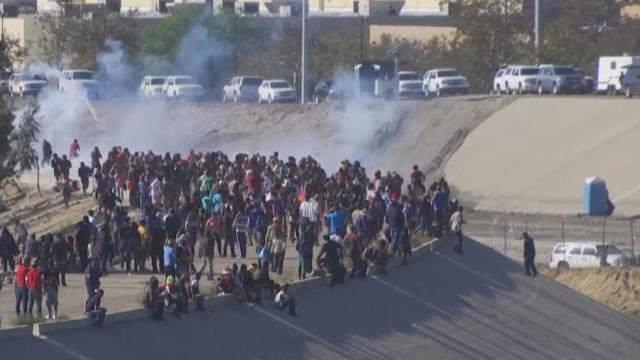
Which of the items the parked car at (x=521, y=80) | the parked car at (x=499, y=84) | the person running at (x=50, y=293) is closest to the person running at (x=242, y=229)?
the person running at (x=50, y=293)

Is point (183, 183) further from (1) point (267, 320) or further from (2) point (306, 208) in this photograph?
(1) point (267, 320)

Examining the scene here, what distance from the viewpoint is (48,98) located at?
79062 millimetres

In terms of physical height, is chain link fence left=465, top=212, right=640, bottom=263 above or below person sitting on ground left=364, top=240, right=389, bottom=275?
below

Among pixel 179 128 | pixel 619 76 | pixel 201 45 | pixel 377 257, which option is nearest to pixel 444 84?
pixel 619 76

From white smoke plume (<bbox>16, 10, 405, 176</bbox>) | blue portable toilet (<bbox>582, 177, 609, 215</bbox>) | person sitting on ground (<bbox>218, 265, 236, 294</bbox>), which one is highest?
person sitting on ground (<bbox>218, 265, 236, 294</bbox>)

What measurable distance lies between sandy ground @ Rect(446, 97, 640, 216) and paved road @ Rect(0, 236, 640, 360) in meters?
17.6

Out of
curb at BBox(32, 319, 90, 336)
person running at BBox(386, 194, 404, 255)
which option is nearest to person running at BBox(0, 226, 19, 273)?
curb at BBox(32, 319, 90, 336)

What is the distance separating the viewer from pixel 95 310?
97.7 ft

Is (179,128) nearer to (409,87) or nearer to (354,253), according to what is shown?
(409,87)

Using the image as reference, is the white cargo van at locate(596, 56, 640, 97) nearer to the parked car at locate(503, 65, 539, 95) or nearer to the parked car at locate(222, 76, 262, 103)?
the parked car at locate(503, 65, 539, 95)

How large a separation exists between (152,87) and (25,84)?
505cm

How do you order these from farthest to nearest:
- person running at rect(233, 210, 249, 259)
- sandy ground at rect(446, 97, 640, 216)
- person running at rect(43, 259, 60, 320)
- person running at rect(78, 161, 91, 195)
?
1. sandy ground at rect(446, 97, 640, 216)
2. person running at rect(78, 161, 91, 195)
3. person running at rect(233, 210, 249, 259)
4. person running at rect(43, 259, 60, 320)

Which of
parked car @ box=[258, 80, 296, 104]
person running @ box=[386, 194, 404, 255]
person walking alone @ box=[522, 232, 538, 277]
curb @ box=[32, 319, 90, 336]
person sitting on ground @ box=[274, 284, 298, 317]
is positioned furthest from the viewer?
parked car @ box=[258, 80, 296, 104]

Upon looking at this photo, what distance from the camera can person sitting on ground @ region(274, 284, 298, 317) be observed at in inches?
1310
